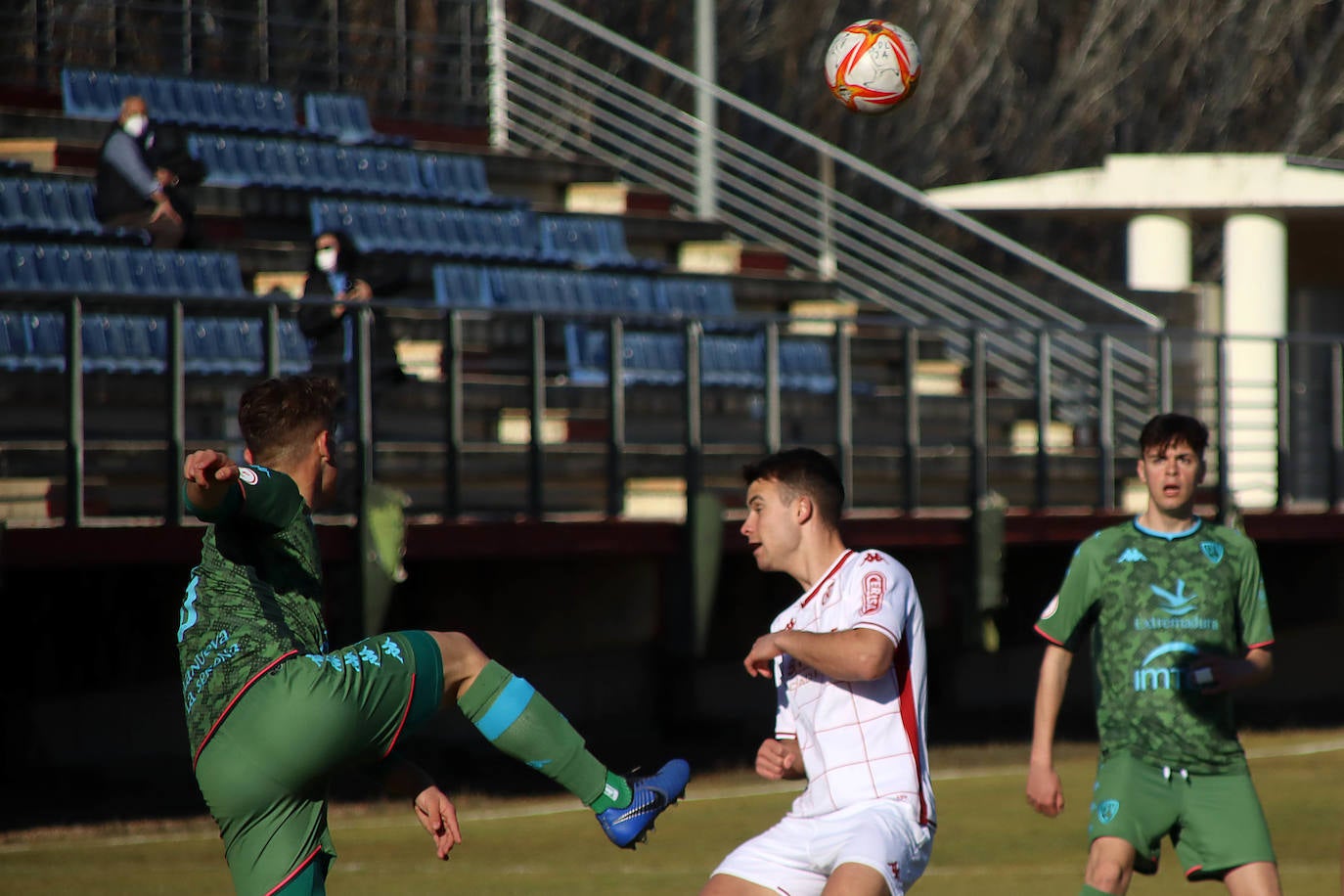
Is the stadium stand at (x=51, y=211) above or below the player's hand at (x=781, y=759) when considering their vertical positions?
above

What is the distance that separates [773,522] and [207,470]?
173 cm

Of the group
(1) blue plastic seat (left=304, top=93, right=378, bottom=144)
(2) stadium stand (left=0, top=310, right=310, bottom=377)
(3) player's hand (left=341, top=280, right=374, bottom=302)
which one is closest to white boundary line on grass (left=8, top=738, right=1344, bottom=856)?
(2) stadium stand (left=0, top=310, right=310, bottom=377)

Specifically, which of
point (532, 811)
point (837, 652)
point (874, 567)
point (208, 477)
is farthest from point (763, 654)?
point (532, 811)

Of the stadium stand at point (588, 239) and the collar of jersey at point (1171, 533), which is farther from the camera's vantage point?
the stadium stand at point (588, 239)

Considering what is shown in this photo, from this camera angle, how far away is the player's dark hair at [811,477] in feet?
19.7

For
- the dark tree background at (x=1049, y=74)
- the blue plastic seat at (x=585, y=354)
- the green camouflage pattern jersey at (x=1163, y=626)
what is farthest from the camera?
the dark tree background at (x=1049, y=74)

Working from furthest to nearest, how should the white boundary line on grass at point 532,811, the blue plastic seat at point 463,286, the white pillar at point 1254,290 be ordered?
1. the white pillar at point 1254,290
2. the blue plastic seat at point 463,286
3. the white boundary line on grass at point 532,811

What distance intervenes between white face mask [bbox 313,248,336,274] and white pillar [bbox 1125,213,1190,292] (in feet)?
35.2

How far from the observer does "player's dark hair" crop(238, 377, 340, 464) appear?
5508mm

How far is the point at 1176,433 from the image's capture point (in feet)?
23.6

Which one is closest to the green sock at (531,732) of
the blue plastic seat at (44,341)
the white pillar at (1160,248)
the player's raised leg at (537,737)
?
the player's raised leg at (537,737)

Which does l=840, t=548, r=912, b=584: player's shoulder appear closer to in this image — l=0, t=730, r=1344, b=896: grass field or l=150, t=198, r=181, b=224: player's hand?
l=0, t=730, r=1344, b=896: grass field

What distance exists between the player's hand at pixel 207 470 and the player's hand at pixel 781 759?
1.81 m

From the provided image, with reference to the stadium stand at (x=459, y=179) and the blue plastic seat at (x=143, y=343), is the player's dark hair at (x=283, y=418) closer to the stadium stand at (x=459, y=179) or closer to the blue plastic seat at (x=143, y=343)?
the blue plastic seat at (x=143, y=343)
